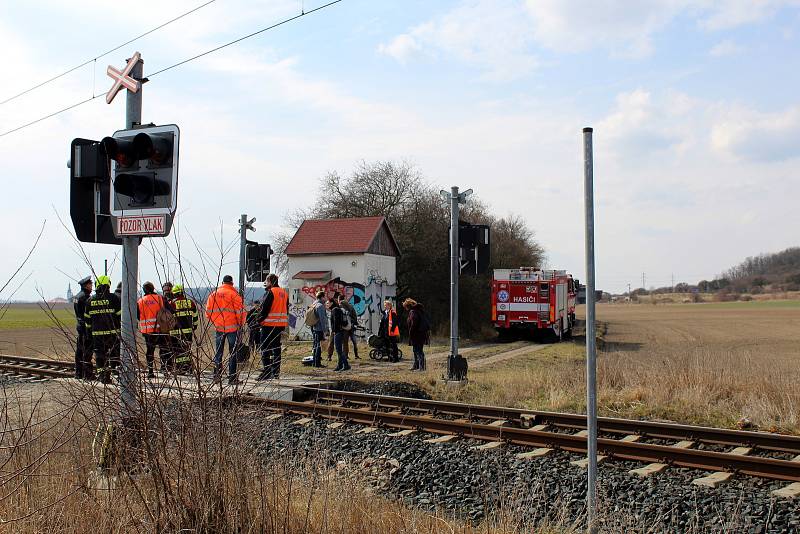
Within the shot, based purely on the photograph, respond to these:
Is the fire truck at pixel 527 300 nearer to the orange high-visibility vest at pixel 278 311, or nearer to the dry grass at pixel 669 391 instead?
the dry grass at pixel 669 391

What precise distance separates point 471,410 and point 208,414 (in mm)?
6816

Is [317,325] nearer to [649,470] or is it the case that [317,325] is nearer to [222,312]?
[649,470]

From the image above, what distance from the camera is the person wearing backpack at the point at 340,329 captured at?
A: 1741 centimetres

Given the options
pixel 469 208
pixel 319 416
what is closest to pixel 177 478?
pixel 319 416

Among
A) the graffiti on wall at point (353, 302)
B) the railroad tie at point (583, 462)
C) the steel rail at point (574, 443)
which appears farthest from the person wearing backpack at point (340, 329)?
the graffiti on wall at point (353, 302)

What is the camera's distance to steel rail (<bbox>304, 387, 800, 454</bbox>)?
27.7 feet

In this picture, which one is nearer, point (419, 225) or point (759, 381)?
point (759, 381)

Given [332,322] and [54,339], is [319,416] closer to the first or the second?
[54,339]

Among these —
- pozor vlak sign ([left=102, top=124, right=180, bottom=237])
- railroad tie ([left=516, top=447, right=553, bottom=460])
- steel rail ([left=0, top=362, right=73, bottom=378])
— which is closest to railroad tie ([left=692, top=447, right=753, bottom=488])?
railroad tie ([left=516, top=447, right=553, bottom=460])

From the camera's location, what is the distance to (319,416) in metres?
10.4

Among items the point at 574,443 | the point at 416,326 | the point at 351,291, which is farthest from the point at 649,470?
the point at 351,291

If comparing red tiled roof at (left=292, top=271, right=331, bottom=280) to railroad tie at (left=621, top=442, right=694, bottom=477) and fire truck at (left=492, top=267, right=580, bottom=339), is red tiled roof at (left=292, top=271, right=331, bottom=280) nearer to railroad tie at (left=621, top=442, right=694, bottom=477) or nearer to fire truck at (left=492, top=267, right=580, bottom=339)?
fire truck at (left=492, top=267, right=580, bottom=339)

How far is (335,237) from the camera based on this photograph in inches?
1196

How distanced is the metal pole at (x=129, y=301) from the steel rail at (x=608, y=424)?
133 inches
